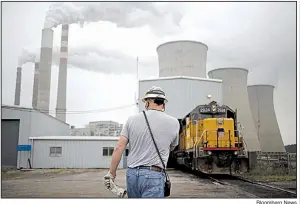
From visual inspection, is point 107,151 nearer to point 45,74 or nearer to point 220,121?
Result: point 220,121

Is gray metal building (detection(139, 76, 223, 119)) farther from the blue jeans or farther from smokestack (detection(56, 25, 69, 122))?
the blue jeans

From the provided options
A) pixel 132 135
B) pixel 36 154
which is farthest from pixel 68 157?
pixel 132 135

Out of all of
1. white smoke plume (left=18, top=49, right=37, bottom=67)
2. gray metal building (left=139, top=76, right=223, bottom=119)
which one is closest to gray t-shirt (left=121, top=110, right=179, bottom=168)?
gray metal building (left=139, top=76, right=223, bottom=119)

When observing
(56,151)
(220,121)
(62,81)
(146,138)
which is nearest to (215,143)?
(220,121)

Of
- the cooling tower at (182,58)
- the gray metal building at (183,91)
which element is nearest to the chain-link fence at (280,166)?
the gray metal building at (183,91)

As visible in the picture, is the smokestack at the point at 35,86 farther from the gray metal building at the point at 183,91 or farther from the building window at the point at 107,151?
the gray metal building at the point at 183,91
